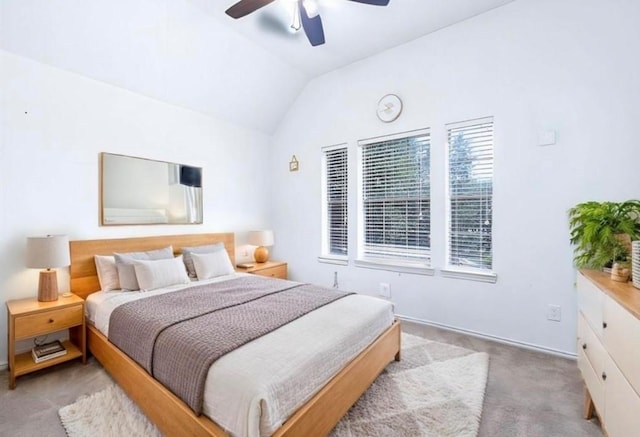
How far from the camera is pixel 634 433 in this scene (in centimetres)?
118

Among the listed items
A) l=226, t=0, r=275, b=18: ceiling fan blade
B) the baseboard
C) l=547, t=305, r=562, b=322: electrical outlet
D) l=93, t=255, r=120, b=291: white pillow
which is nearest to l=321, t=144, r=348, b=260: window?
the baseboard

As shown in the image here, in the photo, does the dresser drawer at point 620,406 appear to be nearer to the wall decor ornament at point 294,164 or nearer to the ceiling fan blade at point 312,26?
the ceiling fan blade at point 312,26

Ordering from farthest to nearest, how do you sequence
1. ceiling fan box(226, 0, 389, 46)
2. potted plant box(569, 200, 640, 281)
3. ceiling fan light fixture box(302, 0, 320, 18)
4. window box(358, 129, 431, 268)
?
window box(358, 129, 431, 268) → ceiling fan light fixture box(302, 0, 320, 18) → ceiling fan box(226, 0, 389, 46) → potted plant box(569, 200, 640, 281)

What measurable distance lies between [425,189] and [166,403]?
2.99m

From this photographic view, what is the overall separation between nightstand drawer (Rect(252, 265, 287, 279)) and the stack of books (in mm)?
1961

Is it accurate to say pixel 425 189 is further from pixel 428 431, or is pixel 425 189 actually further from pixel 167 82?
pixel 167 82

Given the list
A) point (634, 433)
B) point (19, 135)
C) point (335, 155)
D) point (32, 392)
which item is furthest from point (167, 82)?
point (634, 433)

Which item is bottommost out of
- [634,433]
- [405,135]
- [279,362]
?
[634,433]

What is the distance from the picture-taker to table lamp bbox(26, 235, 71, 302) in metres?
2.35

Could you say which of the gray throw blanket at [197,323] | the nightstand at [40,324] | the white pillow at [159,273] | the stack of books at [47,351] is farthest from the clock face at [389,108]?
the stack of books at [47,351]

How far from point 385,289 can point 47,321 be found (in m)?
3.17

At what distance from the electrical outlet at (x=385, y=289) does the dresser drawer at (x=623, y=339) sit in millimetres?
2177

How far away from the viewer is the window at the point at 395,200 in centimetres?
339

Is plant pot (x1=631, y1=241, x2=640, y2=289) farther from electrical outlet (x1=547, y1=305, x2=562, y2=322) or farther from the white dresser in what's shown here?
electrical outlet (x1=547, y1=305, x2=562, y2=322)
